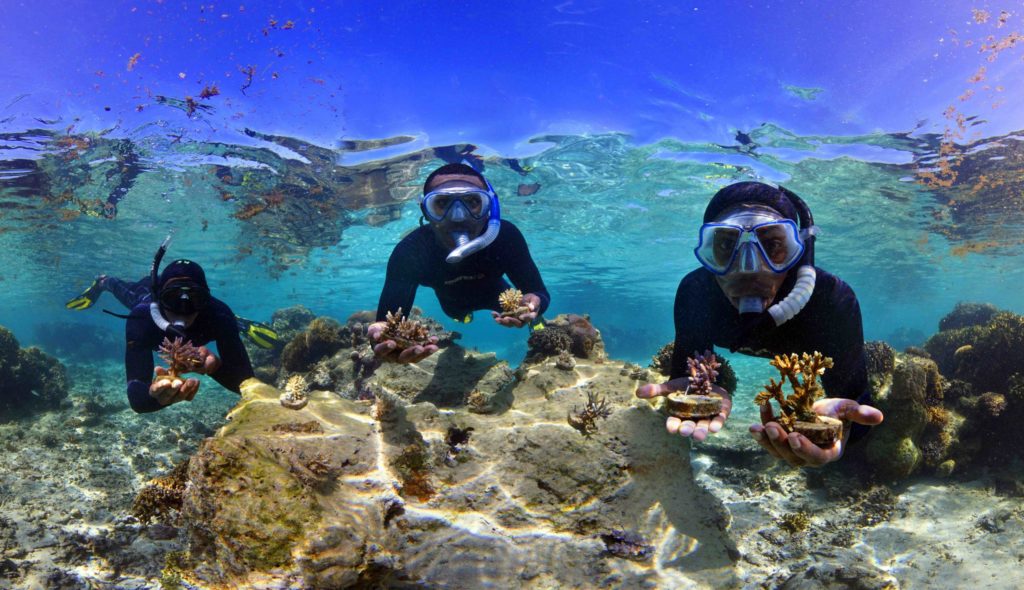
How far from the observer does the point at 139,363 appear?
19.9ft

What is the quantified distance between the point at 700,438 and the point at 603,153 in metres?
13.6

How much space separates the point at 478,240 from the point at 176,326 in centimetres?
439

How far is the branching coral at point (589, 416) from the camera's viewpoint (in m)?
4.24

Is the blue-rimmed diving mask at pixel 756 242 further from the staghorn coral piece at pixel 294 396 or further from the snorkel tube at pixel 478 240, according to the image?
the staghorn coral piece at pixel 294 396

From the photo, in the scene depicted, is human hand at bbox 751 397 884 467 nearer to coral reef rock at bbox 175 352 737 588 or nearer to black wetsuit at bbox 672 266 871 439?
black wetsuit at bbox 672 266 871 439

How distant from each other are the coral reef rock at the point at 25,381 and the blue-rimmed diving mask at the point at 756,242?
16.1 m

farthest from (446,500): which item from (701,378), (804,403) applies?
(804,403)

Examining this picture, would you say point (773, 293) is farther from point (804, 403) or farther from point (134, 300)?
point (134, 300)

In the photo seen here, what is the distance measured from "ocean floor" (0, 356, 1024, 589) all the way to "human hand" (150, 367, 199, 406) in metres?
1.94

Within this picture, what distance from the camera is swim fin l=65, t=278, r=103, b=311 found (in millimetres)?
10852

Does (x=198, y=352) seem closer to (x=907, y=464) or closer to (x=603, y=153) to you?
(x=907, y=464)

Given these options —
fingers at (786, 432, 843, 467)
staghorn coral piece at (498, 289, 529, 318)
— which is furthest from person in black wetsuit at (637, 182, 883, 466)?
staghorn coral piece at (498, 289, 529, 318)

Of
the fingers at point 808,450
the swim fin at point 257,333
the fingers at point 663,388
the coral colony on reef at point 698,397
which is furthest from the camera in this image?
the swim fin at point 257,333

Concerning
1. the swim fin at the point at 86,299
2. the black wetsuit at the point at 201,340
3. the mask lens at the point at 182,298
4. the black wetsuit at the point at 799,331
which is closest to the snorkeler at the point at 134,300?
the swim fin at the point at 86,299
